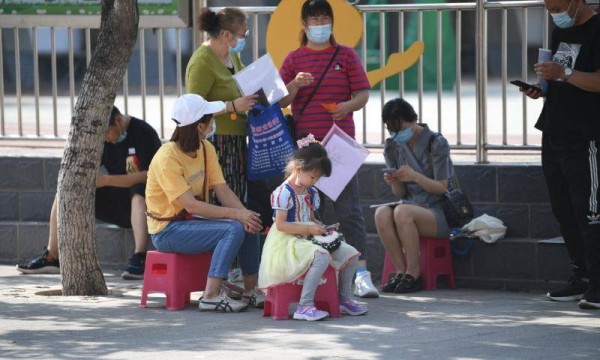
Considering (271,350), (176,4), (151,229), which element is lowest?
(271,350)

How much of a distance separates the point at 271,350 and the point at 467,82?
17.7 ft

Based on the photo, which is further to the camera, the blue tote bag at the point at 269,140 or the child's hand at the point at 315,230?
the blue tote bag at the point at 269,140

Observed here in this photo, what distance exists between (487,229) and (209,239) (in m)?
2.21

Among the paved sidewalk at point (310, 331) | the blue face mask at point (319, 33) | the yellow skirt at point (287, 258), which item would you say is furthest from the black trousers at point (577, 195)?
the blue face mask at point (319, 33)

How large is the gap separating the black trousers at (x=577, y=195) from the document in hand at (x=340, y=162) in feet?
4.06

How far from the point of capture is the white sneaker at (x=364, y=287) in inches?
368

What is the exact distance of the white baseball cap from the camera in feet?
28.6

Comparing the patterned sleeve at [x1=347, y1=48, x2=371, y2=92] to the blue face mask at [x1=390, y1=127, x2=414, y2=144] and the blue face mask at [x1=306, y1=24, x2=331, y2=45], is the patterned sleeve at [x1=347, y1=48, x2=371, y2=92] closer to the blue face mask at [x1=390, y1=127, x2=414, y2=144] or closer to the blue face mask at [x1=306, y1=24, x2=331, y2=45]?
the blue face mask at [x1=306, y1=24, x2=331, y2=45]

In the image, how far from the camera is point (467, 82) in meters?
12.3

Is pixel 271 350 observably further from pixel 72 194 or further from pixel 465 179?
pixel 465 179

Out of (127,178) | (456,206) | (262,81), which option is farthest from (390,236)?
(127,178)

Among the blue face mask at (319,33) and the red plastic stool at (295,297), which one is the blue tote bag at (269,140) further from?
the red plastic stool at (295,297)

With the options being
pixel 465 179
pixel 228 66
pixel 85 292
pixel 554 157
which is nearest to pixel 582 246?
pixel 554 157

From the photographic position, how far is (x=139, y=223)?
10.6 metres
